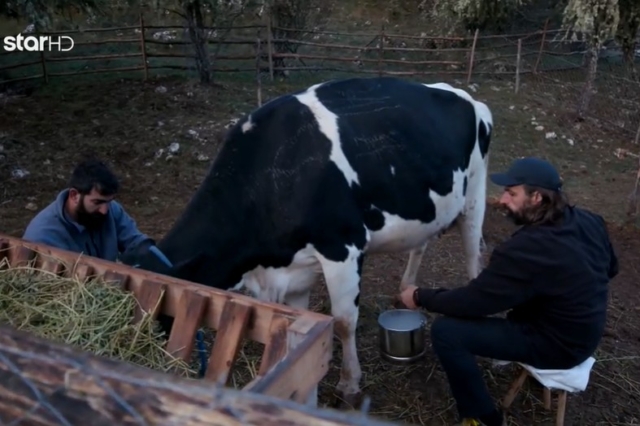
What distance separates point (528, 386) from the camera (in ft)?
14.9

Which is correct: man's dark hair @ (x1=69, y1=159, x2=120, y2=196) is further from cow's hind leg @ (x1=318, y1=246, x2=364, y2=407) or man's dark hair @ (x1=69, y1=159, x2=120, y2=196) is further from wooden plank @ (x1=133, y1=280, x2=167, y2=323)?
cow's hind leg @ (x1=318, y1=246, x2=364, y2=407)

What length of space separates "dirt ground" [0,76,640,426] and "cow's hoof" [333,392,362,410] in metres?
0.08

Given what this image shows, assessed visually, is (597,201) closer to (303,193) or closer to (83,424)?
(303,193)

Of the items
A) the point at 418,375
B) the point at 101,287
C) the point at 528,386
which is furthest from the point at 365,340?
the point at 101,287

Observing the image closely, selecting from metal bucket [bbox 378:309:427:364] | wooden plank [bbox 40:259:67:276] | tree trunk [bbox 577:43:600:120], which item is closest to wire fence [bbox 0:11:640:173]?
tree trunk [bbox 577:43:600:120]

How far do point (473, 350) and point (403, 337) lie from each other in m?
0.90

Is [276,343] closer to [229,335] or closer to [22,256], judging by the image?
[229,335]

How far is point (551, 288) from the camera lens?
11.3 ft

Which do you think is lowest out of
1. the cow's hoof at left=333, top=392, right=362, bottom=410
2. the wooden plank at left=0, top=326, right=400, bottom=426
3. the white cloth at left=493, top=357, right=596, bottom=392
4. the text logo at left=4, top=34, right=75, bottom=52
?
the cow's hoof at left=333, top=392, right=362, bottom=410

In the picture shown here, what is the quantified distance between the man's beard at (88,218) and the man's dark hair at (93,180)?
90mm

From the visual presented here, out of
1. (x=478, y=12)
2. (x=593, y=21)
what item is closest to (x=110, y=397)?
(x=593, y=21)

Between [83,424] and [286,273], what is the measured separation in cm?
284

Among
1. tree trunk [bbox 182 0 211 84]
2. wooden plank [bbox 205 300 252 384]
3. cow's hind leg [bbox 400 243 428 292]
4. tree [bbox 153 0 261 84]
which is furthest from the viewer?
tree trunk [bbox 182 0 211 84]

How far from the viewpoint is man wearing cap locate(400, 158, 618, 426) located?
3.44 m
